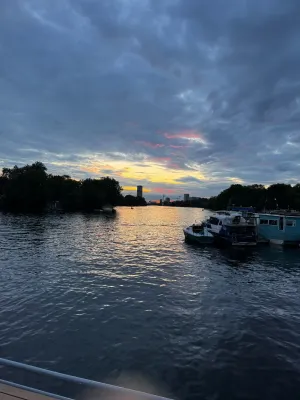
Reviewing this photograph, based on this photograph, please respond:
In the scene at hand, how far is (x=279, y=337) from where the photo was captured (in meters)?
14.4

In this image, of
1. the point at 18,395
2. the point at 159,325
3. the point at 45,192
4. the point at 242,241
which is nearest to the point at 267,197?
the point at 45,192

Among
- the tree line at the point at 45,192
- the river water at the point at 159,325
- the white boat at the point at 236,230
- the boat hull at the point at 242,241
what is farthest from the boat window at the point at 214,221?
the tree line at the point at 45,192

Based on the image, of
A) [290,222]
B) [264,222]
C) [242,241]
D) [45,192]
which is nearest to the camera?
[242,241]

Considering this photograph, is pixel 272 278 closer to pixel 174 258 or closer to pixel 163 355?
pixel 174 258

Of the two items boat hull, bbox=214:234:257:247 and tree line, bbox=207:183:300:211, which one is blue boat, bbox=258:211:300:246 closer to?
boat hull, bbox=214:234:257:247

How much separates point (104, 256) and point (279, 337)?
2374 centimetres

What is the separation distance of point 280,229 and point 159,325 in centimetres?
4151

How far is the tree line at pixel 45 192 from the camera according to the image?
5591 inches

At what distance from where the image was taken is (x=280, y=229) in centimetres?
5019

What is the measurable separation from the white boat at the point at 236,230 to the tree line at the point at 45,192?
102m

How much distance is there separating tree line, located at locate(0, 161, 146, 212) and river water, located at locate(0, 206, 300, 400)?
117 m

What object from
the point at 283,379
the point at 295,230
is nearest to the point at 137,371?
the point at 283,379

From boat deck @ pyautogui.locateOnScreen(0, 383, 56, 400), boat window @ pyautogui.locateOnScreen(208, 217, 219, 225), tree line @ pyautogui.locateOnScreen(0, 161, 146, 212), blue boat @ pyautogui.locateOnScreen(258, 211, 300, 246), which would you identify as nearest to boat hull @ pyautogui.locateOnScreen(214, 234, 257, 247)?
blue boat @ pyautogui.locateOnScreen(258, 211, 300, 246)

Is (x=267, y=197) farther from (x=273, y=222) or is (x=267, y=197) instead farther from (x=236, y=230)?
(x=236, y=230)
